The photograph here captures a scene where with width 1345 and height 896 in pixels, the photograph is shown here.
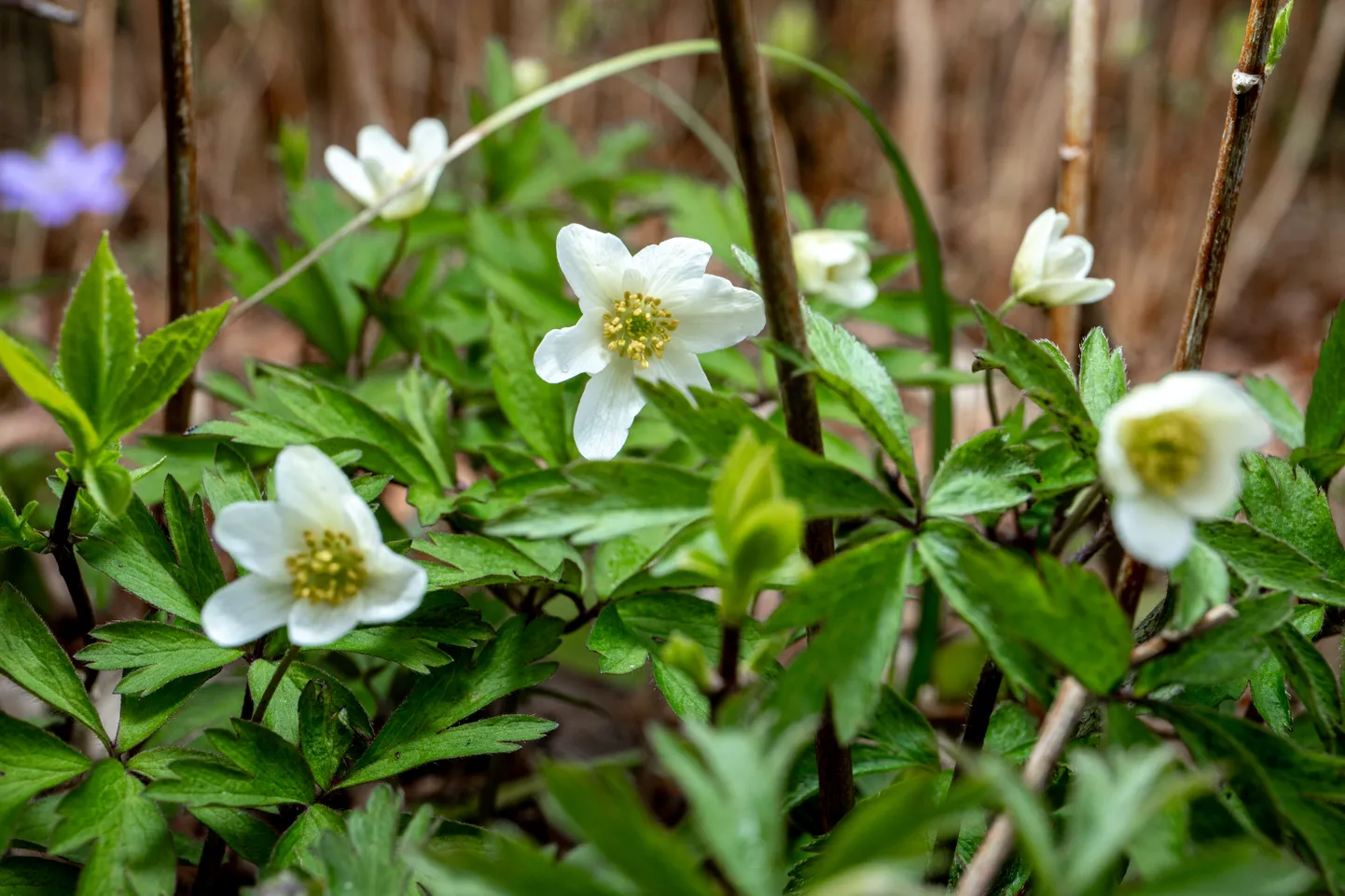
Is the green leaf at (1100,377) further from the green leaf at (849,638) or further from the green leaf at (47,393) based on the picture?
the green leaf at (47,393)

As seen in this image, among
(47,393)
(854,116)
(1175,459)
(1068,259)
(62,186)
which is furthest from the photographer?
(854,116)

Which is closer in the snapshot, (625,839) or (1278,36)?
(625,839)

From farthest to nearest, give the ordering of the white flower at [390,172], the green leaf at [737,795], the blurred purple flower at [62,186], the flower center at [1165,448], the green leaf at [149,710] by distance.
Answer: the blurred purple flower at [62,186] < the white flower at [390,172] < the green leaf at [149,710] < the flower center at [1165,448] < the green leaf at [737,795]

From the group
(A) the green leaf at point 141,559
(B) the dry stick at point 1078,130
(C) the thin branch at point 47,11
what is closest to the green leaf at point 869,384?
(A) the green leaf at point 141,559

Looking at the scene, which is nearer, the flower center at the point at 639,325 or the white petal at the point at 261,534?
the white petal at the point at 261,534

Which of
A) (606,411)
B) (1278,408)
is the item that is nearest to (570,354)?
(606,411)

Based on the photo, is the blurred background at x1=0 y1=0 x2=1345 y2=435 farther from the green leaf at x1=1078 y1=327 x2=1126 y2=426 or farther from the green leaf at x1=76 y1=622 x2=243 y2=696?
the green leaf at x1=76 y1=622 x2=243 y2=696

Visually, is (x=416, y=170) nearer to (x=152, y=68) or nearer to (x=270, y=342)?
(x=270, y=342)

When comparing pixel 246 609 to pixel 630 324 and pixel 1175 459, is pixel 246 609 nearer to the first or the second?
pixel 630 324
